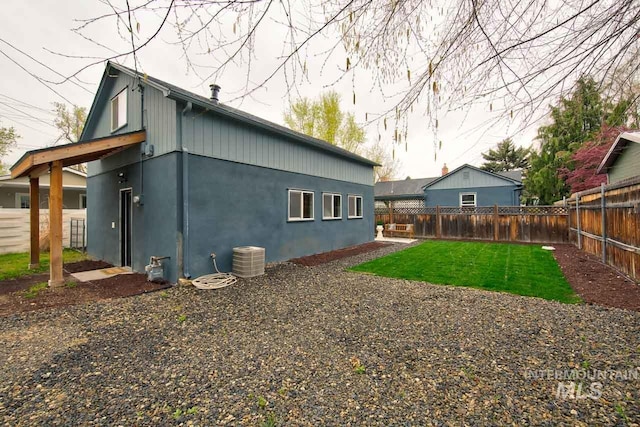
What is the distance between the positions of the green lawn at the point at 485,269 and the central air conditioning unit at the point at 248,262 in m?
2.38

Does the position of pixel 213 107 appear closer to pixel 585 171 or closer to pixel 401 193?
pixel 585 171

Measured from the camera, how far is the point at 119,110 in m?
7.55

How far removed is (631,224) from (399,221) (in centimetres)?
1044

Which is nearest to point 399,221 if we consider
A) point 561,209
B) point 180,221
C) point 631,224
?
point 561,209

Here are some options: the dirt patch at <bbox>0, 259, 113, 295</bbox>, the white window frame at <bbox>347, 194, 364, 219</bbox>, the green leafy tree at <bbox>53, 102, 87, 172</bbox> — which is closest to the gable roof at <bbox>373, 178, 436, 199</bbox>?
the white window frame at <bbox>347, 194, 364, 219</bbox>

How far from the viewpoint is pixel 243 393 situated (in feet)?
7.40

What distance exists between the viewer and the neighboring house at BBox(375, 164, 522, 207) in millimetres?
17688

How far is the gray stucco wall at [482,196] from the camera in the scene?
17.7 metres

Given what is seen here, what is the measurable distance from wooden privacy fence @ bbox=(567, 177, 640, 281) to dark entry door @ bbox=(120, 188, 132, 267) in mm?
10778

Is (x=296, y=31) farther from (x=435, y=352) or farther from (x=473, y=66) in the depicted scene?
(x=435, y=352)

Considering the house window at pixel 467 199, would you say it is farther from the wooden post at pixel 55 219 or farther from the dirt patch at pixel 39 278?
the wooden post at pixel 55 219

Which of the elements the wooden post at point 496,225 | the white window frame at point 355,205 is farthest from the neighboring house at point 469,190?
the white window frame at point 355,205

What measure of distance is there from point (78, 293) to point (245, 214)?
11.2ft

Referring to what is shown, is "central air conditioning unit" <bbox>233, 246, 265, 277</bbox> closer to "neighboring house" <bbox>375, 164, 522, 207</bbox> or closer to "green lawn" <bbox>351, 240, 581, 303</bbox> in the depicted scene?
"green lawn" <bbox>351, 240, 581, 303</bbox>
